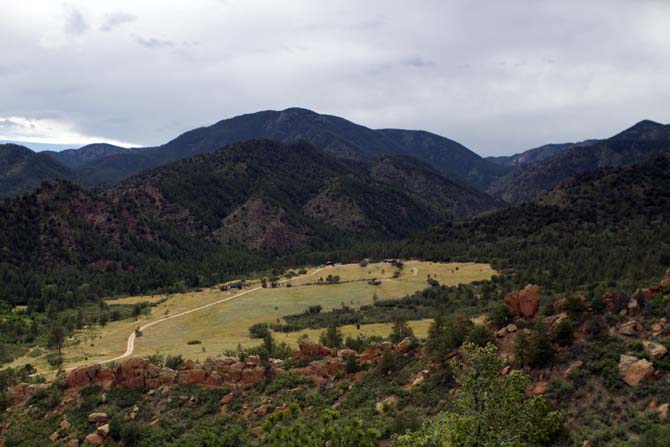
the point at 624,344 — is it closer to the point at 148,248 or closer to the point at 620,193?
the point at 620,193

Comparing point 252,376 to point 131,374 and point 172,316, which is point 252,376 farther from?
point 172,316

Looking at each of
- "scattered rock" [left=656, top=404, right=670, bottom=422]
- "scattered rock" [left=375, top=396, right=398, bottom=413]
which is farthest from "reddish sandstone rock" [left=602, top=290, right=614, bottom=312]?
"scattered rock" [left=375, top=396, right=398, bottom=413]

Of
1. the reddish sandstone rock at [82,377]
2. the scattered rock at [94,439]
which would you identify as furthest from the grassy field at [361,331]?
the scattered rock at [94,439]

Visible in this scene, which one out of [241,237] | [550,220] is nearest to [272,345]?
[550,220]

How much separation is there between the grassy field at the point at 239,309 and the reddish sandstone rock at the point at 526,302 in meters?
24.4

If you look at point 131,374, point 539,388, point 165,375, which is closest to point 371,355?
point 539,388

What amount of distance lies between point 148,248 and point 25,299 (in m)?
46.9

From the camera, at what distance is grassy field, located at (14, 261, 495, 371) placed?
5481 cm

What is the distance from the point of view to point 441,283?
89875mm

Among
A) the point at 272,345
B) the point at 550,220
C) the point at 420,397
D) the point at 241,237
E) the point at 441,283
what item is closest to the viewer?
the point at 420,397

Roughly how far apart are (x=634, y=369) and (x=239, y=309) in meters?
65.9

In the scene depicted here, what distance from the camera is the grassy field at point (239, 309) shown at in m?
54.8

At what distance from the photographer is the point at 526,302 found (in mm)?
28734

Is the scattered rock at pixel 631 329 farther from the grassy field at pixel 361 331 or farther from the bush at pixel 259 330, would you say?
the bush at pixel 259 330
